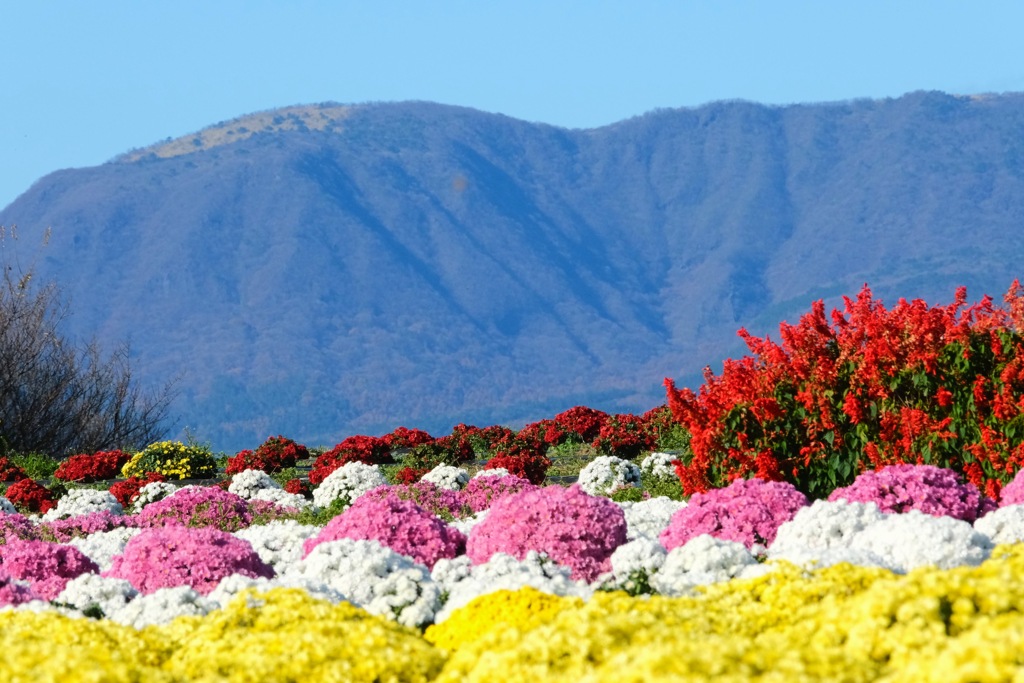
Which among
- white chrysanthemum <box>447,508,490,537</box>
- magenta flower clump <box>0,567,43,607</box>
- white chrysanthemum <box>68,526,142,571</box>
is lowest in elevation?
white chrysanthemum <box>68,526,142,571</box>

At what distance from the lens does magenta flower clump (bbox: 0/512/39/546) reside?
12641mm

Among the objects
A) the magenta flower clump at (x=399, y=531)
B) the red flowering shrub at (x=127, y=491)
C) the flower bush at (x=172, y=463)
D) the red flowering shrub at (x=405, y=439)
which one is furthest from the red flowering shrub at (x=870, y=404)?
the flower bush at (x=172, y=463)

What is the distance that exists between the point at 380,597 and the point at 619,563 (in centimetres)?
144

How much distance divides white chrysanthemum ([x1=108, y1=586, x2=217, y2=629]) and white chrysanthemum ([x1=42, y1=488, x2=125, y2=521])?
8279 millimetres

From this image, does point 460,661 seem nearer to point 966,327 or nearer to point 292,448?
point 966,327

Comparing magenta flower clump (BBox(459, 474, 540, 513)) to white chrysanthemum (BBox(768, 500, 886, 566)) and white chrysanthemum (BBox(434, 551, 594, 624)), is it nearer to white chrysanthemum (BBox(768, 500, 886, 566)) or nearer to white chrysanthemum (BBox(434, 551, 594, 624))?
white chrysanthemum (BBox(434, 551, 594, 624))

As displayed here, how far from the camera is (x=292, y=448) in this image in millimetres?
21641

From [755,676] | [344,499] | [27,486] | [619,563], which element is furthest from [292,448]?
[755,676]

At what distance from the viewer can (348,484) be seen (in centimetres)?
1590

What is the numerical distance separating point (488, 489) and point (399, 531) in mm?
4521

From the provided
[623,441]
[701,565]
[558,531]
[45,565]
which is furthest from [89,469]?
[701,565]

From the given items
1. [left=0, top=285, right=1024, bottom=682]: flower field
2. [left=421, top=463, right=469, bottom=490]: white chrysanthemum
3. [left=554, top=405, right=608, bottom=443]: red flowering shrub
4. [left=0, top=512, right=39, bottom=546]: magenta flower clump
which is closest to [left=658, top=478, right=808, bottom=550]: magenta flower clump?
[left=0, top=285, right=1024, bottom=682]: flower field

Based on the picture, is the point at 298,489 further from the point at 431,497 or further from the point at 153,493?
the point at 431,497

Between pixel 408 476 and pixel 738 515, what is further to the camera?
pixel 408 476
